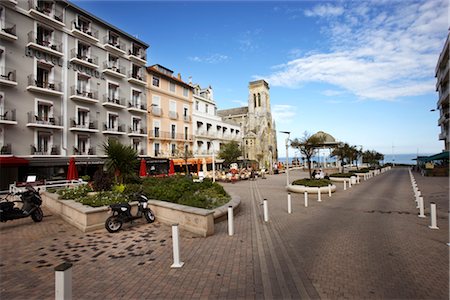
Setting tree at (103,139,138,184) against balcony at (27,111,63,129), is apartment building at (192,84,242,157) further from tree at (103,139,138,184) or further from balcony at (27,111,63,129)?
tree at (103,139,138,184)

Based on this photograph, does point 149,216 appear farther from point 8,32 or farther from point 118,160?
point 8,32

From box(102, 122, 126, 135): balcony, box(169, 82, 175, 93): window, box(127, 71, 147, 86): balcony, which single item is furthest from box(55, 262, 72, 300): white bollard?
box(169, 82, 175, 93): window

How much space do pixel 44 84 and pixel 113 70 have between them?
749 cm

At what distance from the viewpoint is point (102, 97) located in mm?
26297

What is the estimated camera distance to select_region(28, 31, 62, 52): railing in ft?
67.4

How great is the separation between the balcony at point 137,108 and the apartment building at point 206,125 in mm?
10428

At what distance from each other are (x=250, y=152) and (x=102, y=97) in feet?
137

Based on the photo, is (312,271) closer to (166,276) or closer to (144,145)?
(166,276)

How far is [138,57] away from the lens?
101 ft

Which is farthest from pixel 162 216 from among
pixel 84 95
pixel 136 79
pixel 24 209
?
pixel 136 79

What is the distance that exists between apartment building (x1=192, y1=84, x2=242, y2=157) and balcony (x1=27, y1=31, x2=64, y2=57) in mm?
20781

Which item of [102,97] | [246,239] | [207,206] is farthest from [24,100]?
[246,239]

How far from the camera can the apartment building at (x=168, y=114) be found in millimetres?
32406

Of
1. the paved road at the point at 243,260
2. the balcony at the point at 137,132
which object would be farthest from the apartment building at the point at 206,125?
the paved road at the point at 243,260
